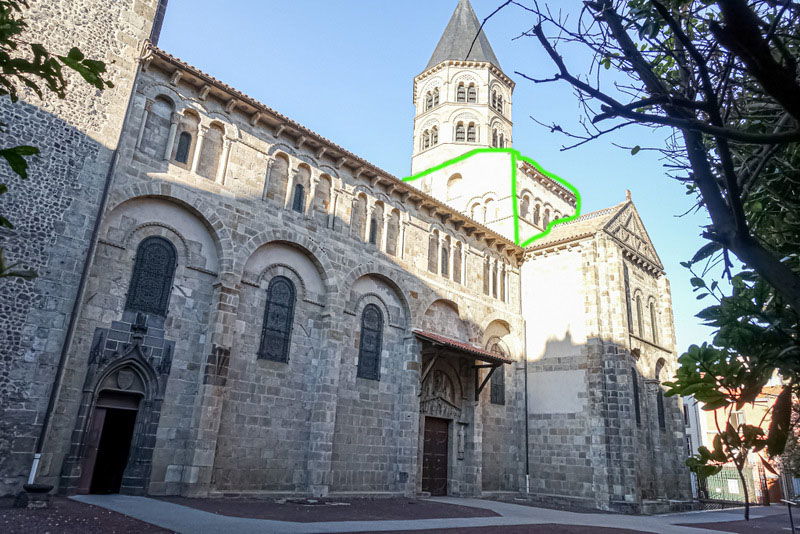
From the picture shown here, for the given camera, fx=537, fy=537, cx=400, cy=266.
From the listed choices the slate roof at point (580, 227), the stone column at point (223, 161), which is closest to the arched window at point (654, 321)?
the slate roof at point (580, 227)

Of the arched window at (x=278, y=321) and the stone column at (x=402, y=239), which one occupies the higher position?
the stone column at (x=402, y=239)

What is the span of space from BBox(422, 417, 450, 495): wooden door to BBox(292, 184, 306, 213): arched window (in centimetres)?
866

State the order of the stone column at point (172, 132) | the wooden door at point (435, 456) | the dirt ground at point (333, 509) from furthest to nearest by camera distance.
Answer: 1. the wooden door at point (435, 456)
2. the stone column at point (172, 132)
3. the dirt ground at point (333, 509)

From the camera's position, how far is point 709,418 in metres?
43.9

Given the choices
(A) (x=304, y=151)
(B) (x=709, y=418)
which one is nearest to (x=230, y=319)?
(A) (x=304, y=151)

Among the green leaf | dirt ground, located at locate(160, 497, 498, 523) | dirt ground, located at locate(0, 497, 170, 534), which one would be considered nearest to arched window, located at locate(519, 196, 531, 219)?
dirt ground, located at locate(160, 497, 498, 523)

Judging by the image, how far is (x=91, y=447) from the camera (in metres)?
11.8

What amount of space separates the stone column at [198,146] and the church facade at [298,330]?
0.06 meters

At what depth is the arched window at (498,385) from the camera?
22083 mm

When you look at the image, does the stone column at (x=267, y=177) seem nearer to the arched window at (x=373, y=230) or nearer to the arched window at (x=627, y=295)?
Answer: the arched window at (x=373, y=230)

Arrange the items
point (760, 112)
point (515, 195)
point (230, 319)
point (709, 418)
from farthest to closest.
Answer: point (709, 418) < point (515, 195) < point (230, 319) < point (760, 112)

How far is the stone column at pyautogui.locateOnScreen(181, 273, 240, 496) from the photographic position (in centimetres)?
1257

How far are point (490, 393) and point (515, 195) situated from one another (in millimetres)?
11156

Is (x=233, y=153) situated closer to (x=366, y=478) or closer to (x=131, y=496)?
(x=131, y=496)
